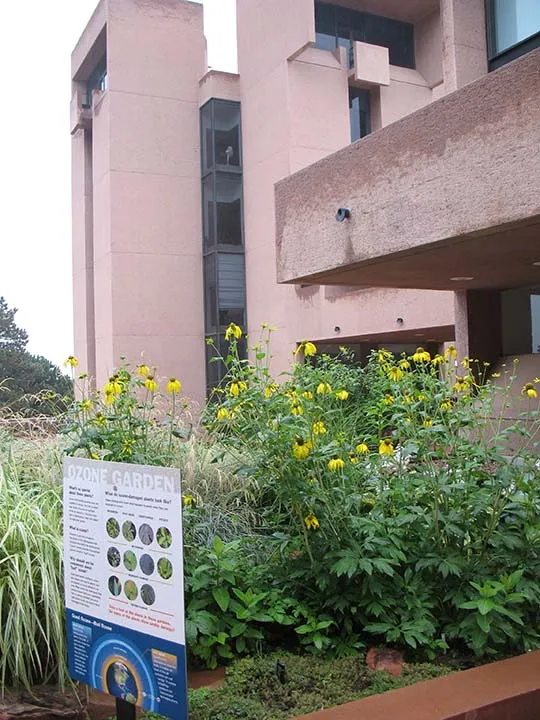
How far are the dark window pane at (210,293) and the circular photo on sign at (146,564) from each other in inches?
922

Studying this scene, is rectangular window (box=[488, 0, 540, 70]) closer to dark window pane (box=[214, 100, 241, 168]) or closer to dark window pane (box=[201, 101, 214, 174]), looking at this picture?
dark window pane (box=[214, 100, 241, 168])

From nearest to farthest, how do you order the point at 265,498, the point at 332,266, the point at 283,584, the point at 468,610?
1. the point at 468,610
2. the point at 283,584
3. the point at 265,498
4. the point at 332,266

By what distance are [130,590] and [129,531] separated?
0.22 m

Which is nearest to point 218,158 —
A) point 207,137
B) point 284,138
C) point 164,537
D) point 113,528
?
point 207,137

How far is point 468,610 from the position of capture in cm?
399

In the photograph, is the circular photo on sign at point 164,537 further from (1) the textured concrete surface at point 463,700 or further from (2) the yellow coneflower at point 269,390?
(2) the yellow coneflower at point 269,390

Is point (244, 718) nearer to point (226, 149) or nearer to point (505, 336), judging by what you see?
point (505, 336)

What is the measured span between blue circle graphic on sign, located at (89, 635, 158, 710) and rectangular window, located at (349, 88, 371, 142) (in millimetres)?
23098

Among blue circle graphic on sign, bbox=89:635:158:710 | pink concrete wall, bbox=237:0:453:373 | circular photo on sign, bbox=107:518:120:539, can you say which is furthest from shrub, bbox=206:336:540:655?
pink concrete wall, bbox=237:0:453:373

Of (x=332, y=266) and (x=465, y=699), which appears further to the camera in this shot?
(x=332, y=266)

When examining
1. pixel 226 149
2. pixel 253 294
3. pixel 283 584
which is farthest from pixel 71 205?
pixel 283 584

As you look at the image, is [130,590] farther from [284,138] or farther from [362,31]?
[362,31]

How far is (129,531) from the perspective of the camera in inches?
111

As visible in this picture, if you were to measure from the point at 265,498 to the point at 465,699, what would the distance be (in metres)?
2.76
